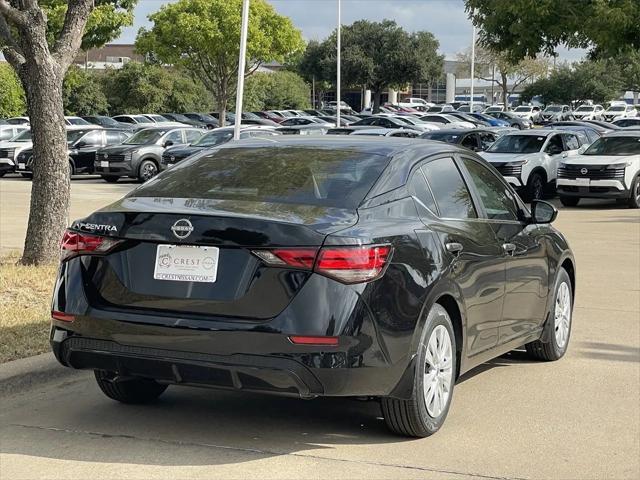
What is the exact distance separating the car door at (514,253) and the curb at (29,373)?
286cm

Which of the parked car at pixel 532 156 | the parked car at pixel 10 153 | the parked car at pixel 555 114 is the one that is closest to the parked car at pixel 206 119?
the parked car at pixel 10 153

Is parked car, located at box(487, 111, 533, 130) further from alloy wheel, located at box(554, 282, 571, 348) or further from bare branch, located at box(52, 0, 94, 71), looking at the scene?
alloy wheel, located at box(554, 282, 571, 348)

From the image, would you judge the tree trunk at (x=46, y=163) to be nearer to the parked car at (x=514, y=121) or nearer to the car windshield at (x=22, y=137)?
the car windshield at (x=22, y=137)

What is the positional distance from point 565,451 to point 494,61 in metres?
79.8

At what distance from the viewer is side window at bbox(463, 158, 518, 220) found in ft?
22.9

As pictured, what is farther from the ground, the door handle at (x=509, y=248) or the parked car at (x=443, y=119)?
the door handle at (x=509, y=248)

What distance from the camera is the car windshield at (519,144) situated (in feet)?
79.5

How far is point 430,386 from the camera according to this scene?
18.9ft

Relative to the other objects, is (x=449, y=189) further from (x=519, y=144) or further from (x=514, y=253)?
(x=519, y=144)

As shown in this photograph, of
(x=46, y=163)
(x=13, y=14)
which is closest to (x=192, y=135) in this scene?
(x=46, y=163)

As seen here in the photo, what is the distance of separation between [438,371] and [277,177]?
1391mm

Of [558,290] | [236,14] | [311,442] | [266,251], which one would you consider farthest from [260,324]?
[236,14]

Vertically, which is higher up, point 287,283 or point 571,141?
point 287,283

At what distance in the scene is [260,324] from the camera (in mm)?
5160
